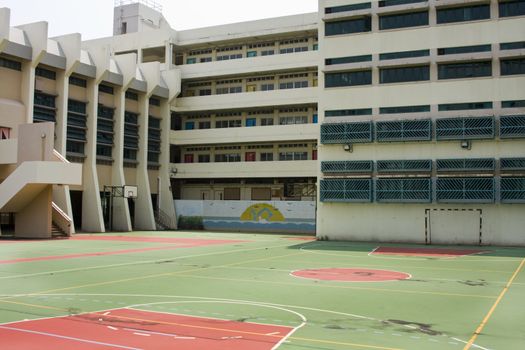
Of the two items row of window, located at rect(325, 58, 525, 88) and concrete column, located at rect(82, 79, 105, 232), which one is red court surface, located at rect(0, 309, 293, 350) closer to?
row of window, located at rect(325, 58, 525, 88)

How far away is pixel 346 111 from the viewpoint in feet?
139

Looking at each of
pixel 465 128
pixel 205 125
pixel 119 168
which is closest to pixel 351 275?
pixel 465 128

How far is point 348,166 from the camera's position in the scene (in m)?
41.8

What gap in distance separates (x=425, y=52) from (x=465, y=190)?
10601mm

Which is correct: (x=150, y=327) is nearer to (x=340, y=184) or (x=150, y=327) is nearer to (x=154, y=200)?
(x=340, y=184)

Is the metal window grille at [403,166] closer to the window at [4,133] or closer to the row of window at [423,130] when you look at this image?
the row of window at [423,130]

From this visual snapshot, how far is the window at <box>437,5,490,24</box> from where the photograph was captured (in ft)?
131

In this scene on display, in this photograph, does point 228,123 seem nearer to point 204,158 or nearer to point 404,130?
point 204,158

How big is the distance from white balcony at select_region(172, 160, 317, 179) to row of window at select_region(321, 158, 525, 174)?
49.3 feet

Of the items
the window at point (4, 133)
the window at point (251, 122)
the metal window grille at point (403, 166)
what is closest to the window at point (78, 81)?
the window at point (4, 133)

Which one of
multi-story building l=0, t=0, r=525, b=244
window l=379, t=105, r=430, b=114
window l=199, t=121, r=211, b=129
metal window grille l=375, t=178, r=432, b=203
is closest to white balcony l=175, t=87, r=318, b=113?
multi-story building l=0, t=0, r=525, b=244

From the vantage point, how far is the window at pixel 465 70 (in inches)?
→ 1543

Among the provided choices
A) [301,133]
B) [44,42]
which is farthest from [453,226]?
[44,42]

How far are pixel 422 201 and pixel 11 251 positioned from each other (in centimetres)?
2670
